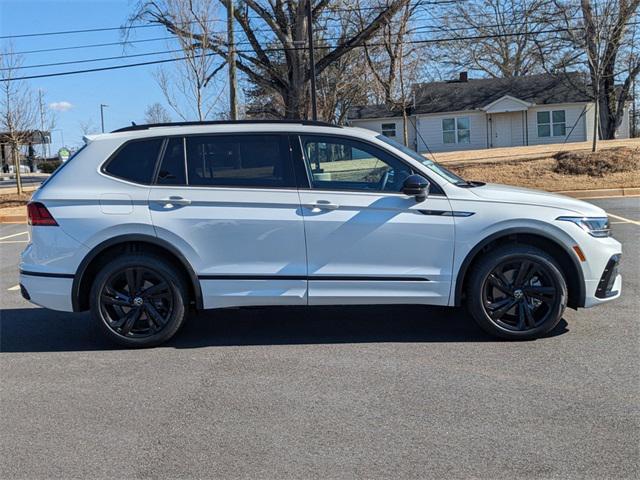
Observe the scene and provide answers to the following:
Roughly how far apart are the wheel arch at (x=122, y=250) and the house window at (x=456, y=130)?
36.6 m

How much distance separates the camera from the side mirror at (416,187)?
16.2ft

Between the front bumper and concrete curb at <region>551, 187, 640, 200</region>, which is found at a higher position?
concrete curb at <region>551, 187, 640, 200</region>

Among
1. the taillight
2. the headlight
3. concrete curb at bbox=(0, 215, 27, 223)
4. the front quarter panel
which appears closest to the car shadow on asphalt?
the front quarter panel

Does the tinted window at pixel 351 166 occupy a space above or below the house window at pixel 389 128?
below

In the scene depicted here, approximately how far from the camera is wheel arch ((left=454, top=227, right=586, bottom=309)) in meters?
5.03

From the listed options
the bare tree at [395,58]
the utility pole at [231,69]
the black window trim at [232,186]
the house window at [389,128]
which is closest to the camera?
the black window trim at [232,186]

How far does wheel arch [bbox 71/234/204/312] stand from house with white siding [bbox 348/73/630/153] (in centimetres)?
3362

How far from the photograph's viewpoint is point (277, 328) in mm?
5820

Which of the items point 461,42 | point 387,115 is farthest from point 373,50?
point 461,42

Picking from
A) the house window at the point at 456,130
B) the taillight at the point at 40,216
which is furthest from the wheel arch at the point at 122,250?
the house window at the point at 456,130

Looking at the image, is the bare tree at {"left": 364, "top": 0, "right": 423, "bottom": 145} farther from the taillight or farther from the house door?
the taillight

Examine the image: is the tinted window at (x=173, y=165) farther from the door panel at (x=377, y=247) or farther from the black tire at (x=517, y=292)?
the black tire at (x=517, y=292)

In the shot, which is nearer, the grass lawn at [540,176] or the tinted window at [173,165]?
the tinted window at [173,165]

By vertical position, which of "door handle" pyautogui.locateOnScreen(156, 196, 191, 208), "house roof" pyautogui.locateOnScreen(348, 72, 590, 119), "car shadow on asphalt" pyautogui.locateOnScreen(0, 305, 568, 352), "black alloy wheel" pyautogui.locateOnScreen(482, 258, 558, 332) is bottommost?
"car shadow on asphalt" pyautogui.locateOnScreen(0, 305, 568, 352)
